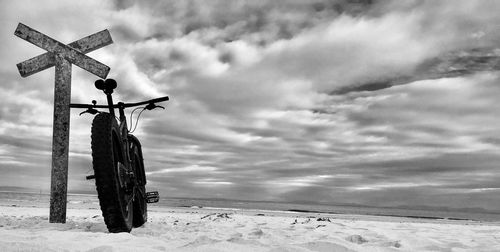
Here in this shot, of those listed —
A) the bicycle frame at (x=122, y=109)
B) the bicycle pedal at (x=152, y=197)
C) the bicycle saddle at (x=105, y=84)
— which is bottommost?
the bicycle pedal at (x=152, y=197)

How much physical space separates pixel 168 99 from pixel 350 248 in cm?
376

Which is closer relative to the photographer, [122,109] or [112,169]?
[112,169]

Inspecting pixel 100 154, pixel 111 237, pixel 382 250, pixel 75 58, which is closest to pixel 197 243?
pixel 111 237

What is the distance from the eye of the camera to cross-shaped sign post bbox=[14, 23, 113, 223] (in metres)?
6.15

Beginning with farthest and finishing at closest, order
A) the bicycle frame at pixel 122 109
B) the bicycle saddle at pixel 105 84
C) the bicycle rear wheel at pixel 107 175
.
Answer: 1. the bicycle saddle at pixel 105 84
2. the bicycle frame at pixel 122 109
3. the bicycle rear wheel at pixel 107 175

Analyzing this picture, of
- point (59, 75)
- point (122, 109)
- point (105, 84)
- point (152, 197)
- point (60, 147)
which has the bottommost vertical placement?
point (152, 197)

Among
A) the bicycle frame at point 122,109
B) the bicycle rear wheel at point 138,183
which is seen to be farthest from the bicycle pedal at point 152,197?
the bicycle frame at point 122,109

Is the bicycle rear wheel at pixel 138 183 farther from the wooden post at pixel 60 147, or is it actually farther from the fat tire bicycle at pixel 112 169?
the wooden post at pixel 60 147

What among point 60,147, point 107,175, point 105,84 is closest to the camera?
point 107,175

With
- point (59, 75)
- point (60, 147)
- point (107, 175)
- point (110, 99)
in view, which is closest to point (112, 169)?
point (107, 175)

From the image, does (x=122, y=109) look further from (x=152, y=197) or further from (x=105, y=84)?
(x=152, y=197)

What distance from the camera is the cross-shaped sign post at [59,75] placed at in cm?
615

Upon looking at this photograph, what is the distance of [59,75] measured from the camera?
643 centimetres

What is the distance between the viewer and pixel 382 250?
4113mm
